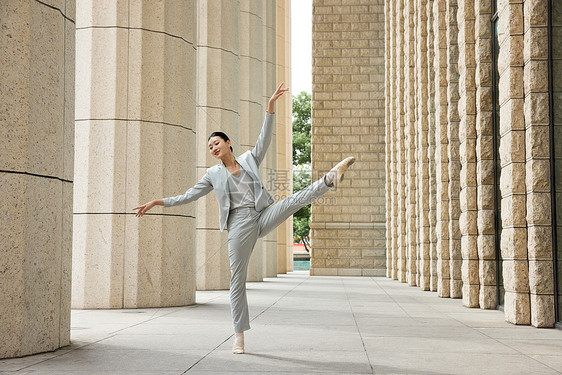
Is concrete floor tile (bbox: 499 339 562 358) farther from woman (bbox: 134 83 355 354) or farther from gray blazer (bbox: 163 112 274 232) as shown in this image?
gray blazer (bbox: 163 112 274 232)

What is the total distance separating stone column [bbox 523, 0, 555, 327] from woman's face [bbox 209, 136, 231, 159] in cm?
429

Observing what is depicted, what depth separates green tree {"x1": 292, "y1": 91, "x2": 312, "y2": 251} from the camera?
1998 inches

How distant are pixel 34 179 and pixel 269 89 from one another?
20900 millimetres

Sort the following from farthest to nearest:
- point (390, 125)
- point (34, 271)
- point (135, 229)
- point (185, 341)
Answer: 1. point (390, 125)
2. point (135, 229)
3. point (185, 341)
4. point (34, 271)

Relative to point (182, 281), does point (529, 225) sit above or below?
above

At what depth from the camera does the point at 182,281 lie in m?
11.9

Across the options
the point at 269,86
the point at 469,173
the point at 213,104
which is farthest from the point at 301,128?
the point at 469,173

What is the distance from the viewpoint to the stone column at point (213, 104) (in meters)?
17.3

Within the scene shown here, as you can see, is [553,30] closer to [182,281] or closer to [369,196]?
[182,281]

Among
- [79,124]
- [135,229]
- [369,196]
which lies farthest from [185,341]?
[369,196]

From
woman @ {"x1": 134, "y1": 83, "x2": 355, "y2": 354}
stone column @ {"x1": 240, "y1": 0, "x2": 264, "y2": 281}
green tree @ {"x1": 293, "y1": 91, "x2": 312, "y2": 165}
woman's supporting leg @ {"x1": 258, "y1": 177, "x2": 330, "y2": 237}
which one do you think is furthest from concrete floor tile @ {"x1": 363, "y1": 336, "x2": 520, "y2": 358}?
green tree @ {"x1": 293, "y1": 91, "x2": 312, "y2": 165}

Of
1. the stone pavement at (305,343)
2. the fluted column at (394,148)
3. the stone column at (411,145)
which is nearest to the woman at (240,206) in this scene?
the stone pavement at (305,343)

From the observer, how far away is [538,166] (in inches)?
351

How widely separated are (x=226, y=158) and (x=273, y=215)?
30.4 inches
